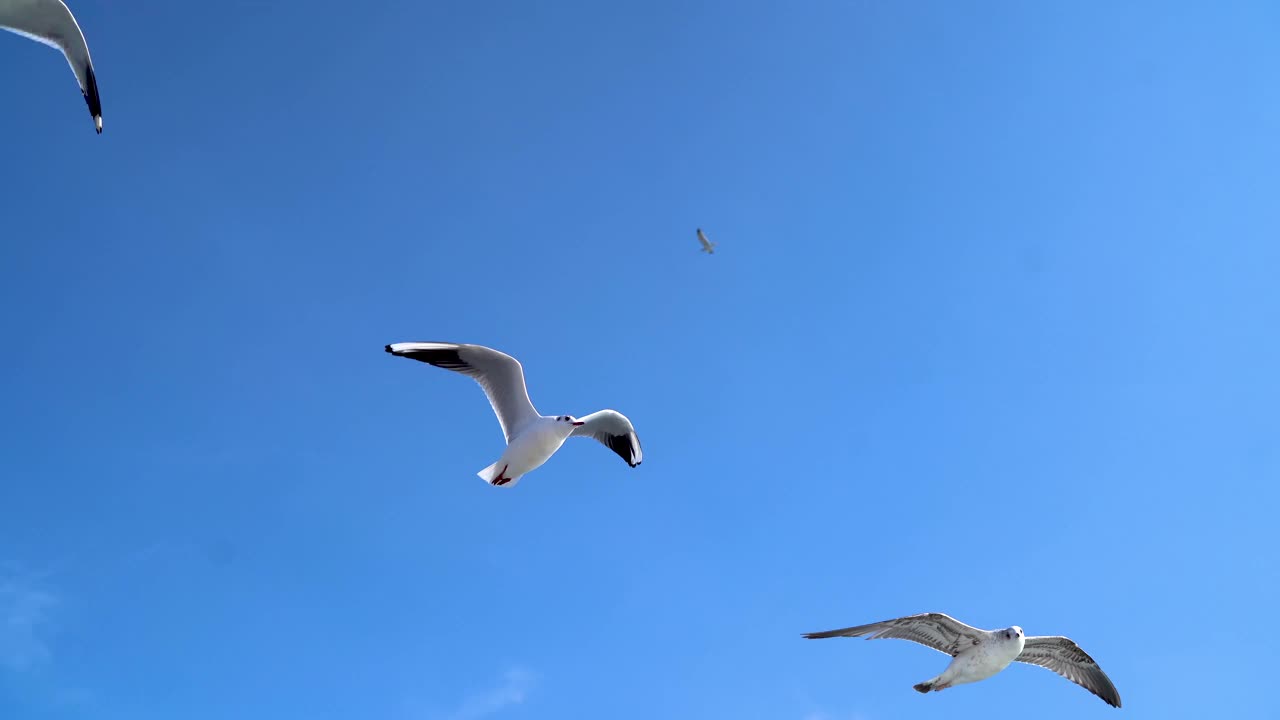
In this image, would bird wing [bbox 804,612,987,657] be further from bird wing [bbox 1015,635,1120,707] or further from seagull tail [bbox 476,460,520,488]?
seagull tail [bbox 476,460,520,488]

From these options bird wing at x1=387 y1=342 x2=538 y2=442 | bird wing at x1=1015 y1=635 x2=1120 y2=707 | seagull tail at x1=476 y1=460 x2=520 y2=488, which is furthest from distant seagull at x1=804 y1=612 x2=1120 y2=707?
bird wing at x1=387 y1=342 x2=538 y2=442

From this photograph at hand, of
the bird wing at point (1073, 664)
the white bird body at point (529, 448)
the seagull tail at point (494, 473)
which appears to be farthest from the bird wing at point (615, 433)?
the bird wing at point (1073, 664)

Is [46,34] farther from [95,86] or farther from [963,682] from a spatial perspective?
[963,682]

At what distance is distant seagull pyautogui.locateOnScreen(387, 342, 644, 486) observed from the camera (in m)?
17.3

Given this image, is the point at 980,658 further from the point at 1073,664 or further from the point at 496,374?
the point at 496,374

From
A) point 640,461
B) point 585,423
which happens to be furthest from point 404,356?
point 640,461

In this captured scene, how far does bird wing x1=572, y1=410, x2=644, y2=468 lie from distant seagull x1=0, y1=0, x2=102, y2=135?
9.67 meters

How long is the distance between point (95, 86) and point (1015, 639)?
17649 millimetres

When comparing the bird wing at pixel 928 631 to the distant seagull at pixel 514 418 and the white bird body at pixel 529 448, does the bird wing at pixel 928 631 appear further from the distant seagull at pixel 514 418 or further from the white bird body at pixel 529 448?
the white bird body at pixel 529 448

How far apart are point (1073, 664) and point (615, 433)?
8.94 meters

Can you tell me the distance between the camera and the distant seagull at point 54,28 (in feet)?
54.0

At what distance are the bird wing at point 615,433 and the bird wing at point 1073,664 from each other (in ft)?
24.5

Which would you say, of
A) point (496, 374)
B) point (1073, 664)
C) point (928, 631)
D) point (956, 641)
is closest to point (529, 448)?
point (496, 374)

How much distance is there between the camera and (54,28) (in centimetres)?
1675
